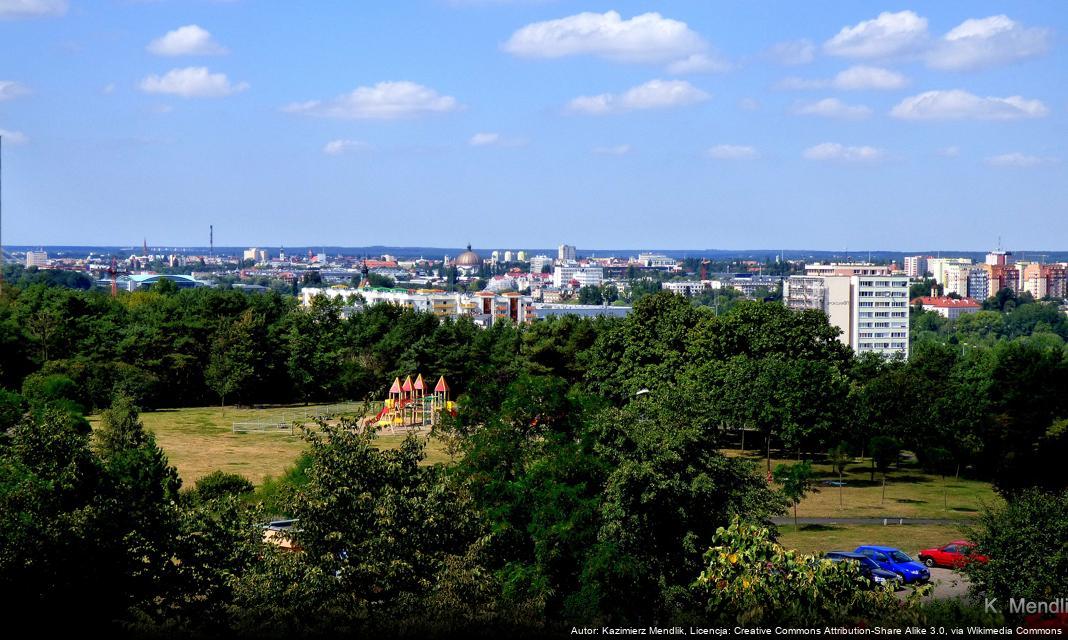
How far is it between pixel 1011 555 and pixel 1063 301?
13896 cm

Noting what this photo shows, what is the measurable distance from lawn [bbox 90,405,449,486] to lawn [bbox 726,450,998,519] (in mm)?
9378

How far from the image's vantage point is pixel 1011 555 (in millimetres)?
13875

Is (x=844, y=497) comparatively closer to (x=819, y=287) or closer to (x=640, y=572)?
(x=640, y=572)

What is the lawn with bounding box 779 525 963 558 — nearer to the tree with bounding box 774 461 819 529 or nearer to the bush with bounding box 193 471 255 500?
the tree with bounding box 774 461 819 529

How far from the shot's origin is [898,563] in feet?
63.0

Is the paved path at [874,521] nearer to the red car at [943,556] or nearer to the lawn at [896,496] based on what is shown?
the lawn at [896,496]

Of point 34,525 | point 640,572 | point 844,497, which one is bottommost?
point 844,497

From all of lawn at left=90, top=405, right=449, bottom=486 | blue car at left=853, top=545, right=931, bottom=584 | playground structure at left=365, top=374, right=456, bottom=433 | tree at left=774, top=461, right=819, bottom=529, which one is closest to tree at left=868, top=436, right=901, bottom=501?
tree at left=774, top=461, right=819, bottom=529

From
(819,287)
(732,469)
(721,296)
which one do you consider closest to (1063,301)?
(721,296)

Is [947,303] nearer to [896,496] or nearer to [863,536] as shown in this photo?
[896,496]

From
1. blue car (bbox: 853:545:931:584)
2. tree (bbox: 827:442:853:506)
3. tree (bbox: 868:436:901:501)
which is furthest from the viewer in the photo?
tree (bbox: 868:436:901:501)

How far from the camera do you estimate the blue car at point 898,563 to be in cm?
1881

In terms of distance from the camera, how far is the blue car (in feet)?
61.7

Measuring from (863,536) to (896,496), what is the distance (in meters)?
5.83
